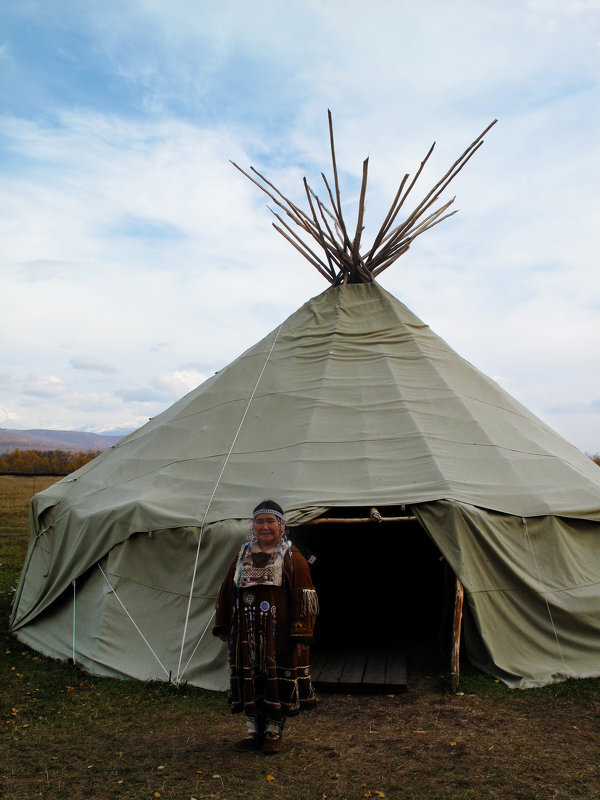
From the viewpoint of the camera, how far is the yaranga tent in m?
5.36

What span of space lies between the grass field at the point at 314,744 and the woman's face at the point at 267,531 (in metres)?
1.25

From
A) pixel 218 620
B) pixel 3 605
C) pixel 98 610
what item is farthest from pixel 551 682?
pixel 3 605

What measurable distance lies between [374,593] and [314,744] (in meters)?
4.49

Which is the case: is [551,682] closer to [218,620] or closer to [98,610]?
[218,620]

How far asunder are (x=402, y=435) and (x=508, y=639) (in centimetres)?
190

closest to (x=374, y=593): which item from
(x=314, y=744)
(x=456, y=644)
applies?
(x=456, y=644)

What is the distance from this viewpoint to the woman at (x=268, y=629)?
3.99 m

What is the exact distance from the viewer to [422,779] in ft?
12.3

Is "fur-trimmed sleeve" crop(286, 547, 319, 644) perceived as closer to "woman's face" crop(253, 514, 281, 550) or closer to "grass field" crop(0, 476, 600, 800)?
"woman's face" crop(253, 514, 281, 550)

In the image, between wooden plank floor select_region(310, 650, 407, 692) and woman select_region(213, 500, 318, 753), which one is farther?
wooden plank floor select_region(310, 650, 407, 692)

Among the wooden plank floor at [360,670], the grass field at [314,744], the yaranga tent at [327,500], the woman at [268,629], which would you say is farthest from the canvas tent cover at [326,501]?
the woman at [268,629]

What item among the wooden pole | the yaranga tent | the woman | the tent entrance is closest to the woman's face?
the woman

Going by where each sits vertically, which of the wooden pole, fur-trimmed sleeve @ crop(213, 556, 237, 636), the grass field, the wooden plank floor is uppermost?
fur-trimmed sleeve @ crop(213, 556, 237, 636)

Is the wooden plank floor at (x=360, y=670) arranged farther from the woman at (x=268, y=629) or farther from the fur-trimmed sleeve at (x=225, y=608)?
the fur-trimmed sleeve at (x=225, y=608)
